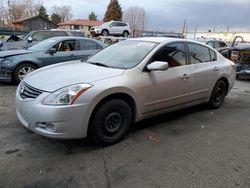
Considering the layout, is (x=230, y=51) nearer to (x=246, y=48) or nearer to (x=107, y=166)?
(x=246, y=48)

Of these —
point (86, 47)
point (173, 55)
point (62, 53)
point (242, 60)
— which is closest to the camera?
point (173, 55)

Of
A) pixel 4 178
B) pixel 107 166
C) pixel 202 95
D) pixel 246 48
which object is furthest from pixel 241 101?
pixel 4 178

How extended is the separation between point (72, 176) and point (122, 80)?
5.01 feet

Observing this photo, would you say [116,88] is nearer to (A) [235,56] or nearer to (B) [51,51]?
(B) [51,51]

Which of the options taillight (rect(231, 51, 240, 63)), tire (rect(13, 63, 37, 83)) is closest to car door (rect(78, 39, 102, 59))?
tire (rect(13, 63, 37, 83))

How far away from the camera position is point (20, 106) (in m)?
4.03

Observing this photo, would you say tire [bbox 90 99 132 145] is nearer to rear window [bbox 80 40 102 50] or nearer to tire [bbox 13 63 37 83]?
tire [bbox 13 63 37 83]

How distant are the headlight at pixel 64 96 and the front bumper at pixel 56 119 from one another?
59 millimetres

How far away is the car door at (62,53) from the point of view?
28.6 feet

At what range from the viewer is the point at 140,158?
3818mm

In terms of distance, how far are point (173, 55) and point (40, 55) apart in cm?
490

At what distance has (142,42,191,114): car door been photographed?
4551 millimetres

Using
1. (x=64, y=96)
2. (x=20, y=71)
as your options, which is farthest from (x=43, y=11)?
(x=64, y=96)

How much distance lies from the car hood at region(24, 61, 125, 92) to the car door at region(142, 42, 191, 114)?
55 cm
